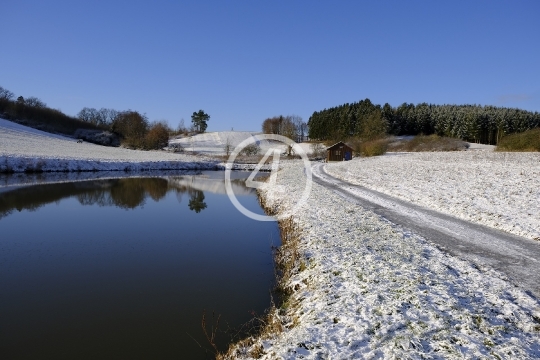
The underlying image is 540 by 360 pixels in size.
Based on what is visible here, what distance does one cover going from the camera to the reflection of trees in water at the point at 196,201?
22.8m

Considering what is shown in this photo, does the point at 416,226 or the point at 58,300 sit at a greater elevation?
the point at 416,226

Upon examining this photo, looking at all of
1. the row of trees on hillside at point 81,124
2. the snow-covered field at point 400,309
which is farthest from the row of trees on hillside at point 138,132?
the snow-covered field at point 400,309

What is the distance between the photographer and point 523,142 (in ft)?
137

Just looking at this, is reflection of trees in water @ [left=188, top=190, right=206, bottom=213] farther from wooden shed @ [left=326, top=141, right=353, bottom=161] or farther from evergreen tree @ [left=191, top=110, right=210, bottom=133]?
evergreen tree @ [left=191, top=110, right=210, bottom=133]

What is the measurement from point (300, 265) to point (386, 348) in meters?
4.82

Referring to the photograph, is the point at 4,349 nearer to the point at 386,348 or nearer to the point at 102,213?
the point at 386,348

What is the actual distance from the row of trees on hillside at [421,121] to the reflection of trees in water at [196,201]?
62.1 metres

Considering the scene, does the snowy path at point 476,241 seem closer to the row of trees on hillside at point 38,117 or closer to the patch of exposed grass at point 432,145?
the patch of exposed grass at point 432,145

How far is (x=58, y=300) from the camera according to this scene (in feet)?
27.2

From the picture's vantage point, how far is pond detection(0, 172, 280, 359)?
6703mm

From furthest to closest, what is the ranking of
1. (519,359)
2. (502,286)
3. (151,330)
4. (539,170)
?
(539,170)
(502,286)
(151,330)
(519,359)

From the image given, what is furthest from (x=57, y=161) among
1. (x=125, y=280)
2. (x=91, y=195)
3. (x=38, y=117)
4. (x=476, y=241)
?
(x=38, y=117)

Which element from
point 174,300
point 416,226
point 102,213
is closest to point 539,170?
point 416,226

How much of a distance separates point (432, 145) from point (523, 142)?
95.7 feet
